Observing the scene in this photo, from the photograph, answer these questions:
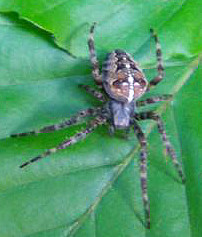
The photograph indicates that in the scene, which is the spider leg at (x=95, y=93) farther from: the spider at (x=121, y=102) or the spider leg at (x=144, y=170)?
the spider leg at (x=144, y=170)

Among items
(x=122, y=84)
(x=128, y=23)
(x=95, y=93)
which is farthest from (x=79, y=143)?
(x=128, y=23)

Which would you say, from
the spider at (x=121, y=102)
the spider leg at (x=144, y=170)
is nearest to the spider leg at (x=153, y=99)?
the spider at (x=121, y=102)

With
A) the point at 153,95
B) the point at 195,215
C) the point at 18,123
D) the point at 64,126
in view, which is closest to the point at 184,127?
the point at 153,95

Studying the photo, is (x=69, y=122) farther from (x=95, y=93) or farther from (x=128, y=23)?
(x=128, y=23)

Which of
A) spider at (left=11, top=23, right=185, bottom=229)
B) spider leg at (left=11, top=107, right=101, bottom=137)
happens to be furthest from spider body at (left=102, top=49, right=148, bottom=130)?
spider leg at (left=11, top=107, right=101, bottom=137)

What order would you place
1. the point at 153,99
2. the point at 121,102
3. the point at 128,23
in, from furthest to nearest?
the point at 121,102
the point at 153,99
the point at 128,23

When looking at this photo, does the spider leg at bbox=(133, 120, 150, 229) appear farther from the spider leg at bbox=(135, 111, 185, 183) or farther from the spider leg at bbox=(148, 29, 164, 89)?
the spider leg at bbox=(148, 29, 164, 89)
